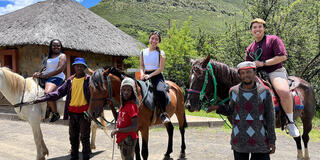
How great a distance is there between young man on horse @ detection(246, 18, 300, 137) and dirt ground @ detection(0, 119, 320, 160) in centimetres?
203

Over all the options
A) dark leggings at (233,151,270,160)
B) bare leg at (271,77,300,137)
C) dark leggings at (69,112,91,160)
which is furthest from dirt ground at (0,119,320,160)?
dark leggings at (233,151,270,160)

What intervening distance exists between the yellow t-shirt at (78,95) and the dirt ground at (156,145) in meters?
1.63

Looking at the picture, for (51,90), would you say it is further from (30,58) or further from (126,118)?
(30,58)

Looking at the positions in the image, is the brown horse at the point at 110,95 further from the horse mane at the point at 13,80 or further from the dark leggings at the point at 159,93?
the horse mane at the point at 13,80

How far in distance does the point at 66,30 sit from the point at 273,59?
41.0ft

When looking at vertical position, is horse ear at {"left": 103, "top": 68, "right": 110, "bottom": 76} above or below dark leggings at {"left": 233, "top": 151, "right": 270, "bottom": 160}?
above

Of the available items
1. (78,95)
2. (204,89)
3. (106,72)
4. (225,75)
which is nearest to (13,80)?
(78,95)

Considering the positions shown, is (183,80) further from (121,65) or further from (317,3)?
(317,3)

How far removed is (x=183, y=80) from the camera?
14.9 metres

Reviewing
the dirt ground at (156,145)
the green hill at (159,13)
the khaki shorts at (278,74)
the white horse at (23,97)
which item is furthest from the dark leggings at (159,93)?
the green hill at (159,13)

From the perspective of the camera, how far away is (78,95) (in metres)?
4.07

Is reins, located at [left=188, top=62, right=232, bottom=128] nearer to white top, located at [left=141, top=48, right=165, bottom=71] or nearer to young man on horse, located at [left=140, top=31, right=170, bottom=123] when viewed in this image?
young man on horse, located at [left=140, top=31, right=170, bottom=123]

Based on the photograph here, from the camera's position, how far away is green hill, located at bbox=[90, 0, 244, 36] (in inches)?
2498

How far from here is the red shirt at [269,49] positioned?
337 centimetres
